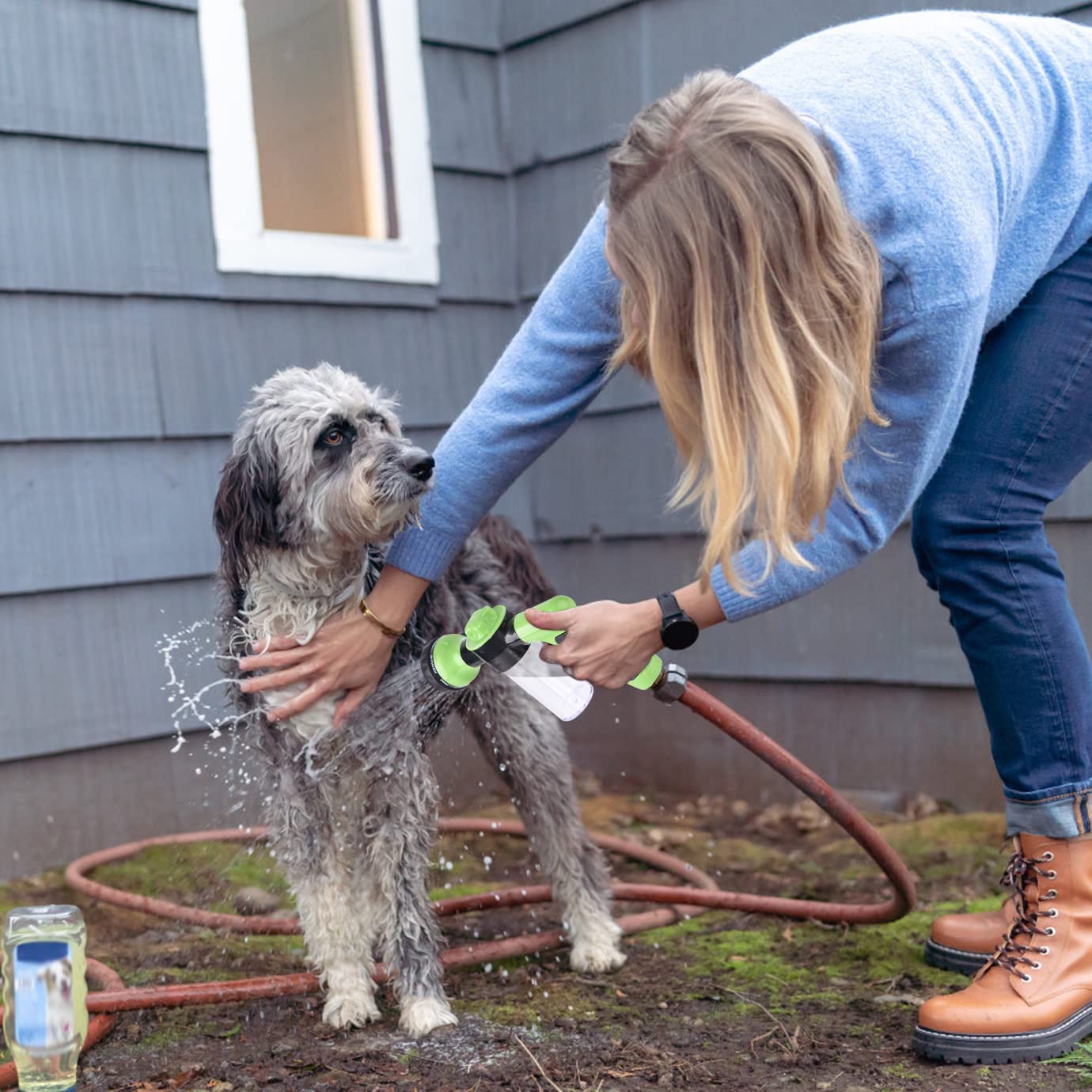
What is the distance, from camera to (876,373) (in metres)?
2.09

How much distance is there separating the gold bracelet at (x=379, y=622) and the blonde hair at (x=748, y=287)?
91 centimetres

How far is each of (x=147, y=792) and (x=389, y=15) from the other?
9.51 feet

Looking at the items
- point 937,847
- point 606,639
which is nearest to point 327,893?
point 606,639

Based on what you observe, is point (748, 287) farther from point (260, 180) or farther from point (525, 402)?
point (260, 180)

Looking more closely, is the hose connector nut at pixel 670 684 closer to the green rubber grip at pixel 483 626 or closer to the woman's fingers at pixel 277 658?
the green rubber grip at pixel 483 626

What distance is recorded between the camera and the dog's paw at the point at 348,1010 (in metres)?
2.65

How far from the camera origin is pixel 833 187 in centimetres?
183

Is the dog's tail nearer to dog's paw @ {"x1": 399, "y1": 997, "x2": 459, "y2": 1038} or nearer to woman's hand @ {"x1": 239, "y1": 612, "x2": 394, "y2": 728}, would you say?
woman's hand @ {"x1": 239, "y1": 612, "x2": 394, "y2": 728}

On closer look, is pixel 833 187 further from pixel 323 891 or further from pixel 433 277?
pixel 433 277

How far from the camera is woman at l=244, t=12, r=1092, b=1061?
6.02 feet

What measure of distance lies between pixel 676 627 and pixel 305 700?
836mm

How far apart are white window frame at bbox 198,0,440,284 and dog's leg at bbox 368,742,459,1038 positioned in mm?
2167

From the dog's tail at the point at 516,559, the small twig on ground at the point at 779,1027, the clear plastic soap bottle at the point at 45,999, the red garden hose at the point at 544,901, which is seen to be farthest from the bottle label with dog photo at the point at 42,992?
the dog's tail at the point at 516,559

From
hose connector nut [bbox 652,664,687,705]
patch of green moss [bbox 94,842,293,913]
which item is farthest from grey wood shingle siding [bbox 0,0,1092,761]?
hose connector nut [bbox 652,664,687,705]
